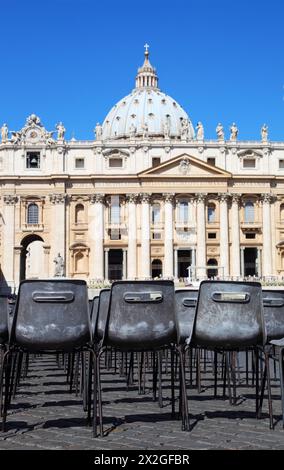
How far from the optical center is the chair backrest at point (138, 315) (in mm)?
6289

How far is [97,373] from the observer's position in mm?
5895

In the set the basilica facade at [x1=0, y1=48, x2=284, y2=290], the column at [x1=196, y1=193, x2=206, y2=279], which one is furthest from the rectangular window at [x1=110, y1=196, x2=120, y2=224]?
the column at [x1=196, y1=193, x2=206, y2=279]

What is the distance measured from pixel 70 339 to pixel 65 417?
112 centimetres

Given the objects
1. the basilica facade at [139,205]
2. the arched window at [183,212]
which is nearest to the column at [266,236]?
the basilica facade at [139,205]

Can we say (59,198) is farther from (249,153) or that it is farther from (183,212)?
(249,153)

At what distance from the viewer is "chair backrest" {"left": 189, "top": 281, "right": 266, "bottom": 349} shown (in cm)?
637

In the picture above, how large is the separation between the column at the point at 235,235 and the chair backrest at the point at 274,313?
55.5m

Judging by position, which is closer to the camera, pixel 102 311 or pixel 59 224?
pixel 102 311

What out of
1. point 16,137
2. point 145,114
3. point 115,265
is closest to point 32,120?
point 16,137

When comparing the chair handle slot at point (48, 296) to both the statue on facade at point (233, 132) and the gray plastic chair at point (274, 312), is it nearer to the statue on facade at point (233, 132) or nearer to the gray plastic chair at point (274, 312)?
the gray plastic chair at point (274, 312)

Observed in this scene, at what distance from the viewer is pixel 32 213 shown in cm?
6334

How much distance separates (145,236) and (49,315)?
2203 inches

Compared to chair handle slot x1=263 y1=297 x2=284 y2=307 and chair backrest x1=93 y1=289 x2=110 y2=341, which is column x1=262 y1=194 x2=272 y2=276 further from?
chair handle slot x1=263 y1=297 x2=284 y2=307
